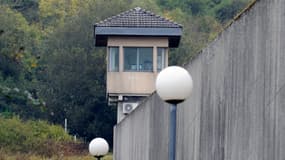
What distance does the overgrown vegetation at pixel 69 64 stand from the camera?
176 feet

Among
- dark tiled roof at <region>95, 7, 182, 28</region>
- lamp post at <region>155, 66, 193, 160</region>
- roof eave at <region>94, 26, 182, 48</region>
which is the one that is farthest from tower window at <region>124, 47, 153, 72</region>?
lamp post at <region>155, 66, 193, 160</region>

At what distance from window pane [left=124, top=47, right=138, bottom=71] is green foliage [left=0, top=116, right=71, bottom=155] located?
10.9m

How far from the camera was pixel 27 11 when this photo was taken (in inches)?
3573

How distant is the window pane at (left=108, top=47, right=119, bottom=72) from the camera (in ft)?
103

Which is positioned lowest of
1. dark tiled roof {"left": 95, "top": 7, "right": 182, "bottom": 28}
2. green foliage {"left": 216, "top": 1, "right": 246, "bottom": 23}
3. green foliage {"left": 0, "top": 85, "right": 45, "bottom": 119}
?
green foliage {"left": 0, "top": 85, "right": 45, "bottom": 119}

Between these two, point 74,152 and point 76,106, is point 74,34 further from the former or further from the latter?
point 74,152

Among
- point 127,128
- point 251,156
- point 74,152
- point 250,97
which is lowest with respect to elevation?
point 74,152

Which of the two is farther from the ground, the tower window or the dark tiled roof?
the dark tiled roof

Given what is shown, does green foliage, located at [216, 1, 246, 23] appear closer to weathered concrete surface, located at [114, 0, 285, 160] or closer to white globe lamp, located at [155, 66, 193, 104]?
weathered concrete surface, located at [114, 0, 285, 160]

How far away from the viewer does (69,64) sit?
186ft

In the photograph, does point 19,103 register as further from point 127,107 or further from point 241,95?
point 241,95

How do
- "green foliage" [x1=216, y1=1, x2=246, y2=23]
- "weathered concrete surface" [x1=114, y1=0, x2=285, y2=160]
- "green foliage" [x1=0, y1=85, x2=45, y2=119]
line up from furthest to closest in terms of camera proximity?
"green foliage" [x1=216, y1=1, x2=246, y2=23] < "green foliage" [x1=0, y1=85, x2=45, y2=119] < "weathered concrete surface" [x1=114, y1=0, x2=285, y2=160]

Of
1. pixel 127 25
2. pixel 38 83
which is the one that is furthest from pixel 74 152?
pixel 38 83

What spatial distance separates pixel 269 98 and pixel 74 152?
120 feet
